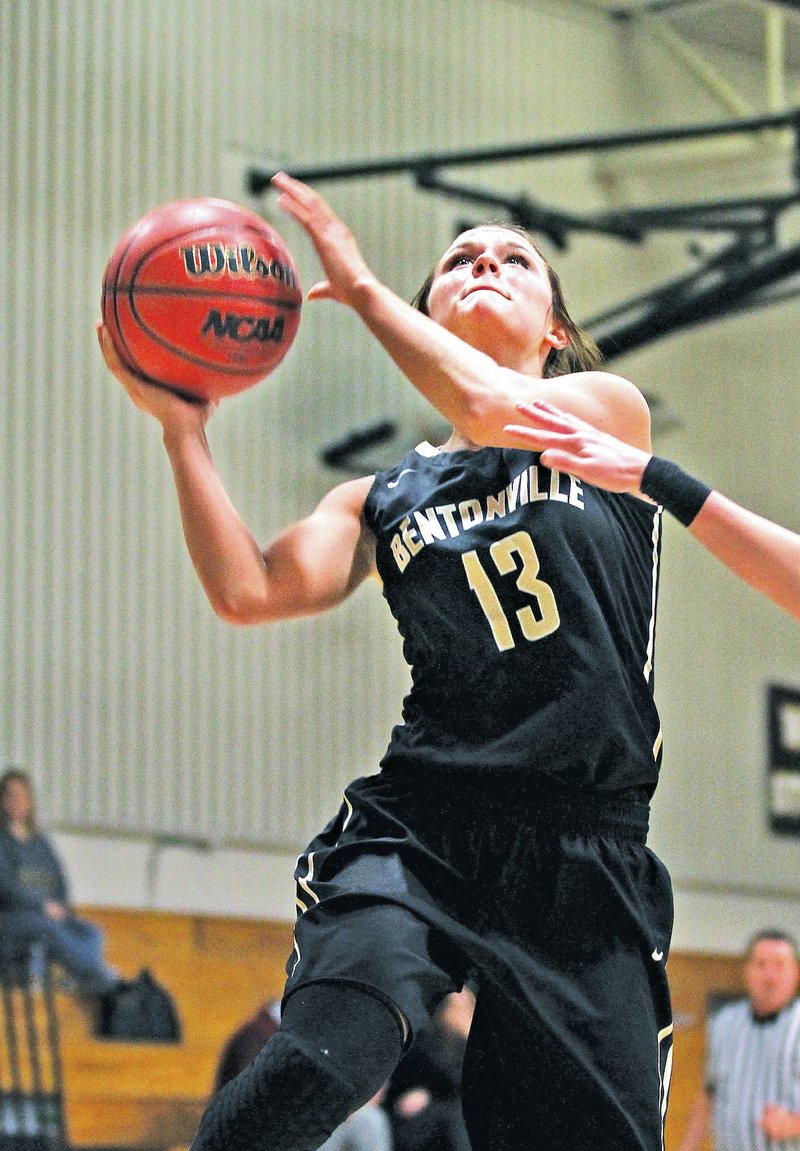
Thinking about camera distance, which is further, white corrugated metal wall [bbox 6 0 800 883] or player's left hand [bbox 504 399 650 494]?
white corrugated metal wall [bbox 6 0 800 883]

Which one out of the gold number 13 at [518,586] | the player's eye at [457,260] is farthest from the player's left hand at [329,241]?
the gold number 13 at [518,586]

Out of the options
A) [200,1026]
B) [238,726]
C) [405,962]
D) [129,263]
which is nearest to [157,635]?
[238,726]

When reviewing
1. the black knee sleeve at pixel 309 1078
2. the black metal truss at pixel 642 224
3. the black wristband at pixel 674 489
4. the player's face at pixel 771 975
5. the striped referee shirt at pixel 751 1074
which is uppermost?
the black metal truss at pixel 642 224

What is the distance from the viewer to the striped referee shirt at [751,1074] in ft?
28.4

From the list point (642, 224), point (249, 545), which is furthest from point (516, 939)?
point (642, 224)

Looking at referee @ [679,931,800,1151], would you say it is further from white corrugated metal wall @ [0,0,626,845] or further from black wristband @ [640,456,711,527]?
black wristband @ [640,456,711,527]

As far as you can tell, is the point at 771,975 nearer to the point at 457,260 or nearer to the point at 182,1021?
the point at 182,1021

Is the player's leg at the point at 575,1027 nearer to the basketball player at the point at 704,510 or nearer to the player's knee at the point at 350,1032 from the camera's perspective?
the player's knee at the point at 350,1032

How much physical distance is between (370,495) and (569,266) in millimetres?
11147

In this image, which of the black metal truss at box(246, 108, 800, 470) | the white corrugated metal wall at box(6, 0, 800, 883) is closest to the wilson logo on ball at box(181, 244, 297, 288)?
the black metal truss at box(246, 108, 800, 470)

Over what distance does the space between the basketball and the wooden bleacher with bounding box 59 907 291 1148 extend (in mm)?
7925

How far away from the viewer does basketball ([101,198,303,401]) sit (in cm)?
370

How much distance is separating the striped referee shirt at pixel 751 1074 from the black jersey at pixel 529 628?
585 centimetres

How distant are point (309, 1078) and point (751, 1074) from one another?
253 inches
